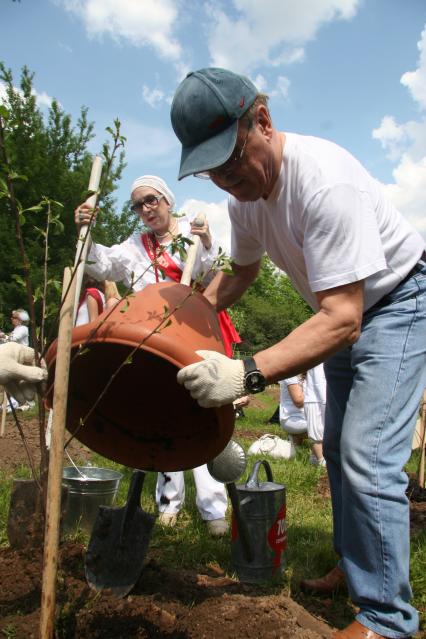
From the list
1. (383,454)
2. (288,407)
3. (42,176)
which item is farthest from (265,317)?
(383,454)

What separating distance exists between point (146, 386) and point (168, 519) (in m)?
1.25

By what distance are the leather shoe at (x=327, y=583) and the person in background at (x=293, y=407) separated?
3.72 m

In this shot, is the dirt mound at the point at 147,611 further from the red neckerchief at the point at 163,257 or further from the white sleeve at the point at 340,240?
the red neckerchief at the point at 163,257

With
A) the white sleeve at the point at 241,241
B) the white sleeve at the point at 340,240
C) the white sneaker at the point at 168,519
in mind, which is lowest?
the white sneaker at the point at 168,519

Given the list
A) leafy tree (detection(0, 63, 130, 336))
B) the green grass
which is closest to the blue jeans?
the green grass

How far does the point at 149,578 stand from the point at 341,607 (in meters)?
0.76

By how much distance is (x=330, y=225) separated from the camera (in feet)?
5.82

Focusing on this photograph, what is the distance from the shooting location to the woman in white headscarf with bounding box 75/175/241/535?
3.18 metres

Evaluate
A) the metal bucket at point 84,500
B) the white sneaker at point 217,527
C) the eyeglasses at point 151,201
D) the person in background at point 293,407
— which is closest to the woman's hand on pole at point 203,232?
the eyeglasses at point 151,201

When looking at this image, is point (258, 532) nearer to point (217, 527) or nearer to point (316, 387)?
point (217, 527)

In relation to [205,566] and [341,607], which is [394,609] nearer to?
[341,607]

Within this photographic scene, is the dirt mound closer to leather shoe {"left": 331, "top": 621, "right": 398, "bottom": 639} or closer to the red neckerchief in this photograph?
leather shoe {"left": 331, "top": 621, "right": 398, "bottom": 639}

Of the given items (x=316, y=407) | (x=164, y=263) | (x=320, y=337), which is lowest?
(x=316, y=407)

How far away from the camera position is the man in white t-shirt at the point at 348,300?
1763 mm
